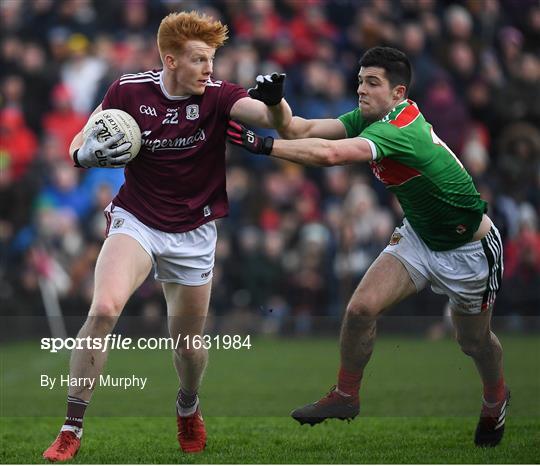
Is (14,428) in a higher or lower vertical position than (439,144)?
lower

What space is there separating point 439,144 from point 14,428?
11.9ft

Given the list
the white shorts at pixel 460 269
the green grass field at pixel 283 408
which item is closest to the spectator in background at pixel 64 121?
the green grass field at pixel 283 408

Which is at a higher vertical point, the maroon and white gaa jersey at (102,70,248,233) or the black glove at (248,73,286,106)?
the black glove at (248,73,286,106)

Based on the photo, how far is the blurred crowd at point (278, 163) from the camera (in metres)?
14.6

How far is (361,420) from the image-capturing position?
8.88 m

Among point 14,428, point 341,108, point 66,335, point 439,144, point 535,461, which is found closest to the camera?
point 535,461

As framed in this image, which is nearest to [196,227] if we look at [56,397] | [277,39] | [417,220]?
[417,220]

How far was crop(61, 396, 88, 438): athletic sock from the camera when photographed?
6977 millimetres

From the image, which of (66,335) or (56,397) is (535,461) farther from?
(66,335)

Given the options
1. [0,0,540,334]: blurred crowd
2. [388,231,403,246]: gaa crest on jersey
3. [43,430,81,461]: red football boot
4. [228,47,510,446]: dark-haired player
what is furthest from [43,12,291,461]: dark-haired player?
[0,0,540,334]: blurred crowd

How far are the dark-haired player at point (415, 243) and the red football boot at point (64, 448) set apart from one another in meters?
1.41

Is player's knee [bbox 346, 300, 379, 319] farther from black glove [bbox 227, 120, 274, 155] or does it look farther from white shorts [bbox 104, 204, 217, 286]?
black glove [bbox 227, 120, 274, 155]

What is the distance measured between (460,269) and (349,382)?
100 centimetres

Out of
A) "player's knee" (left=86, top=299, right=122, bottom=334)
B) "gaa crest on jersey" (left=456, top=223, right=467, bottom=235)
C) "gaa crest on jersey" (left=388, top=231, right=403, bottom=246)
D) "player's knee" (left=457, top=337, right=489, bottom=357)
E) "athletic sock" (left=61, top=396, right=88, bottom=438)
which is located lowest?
"athletic sock" (left=61, top=396, right=88, bottom=438)
